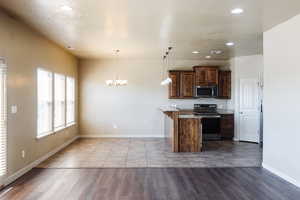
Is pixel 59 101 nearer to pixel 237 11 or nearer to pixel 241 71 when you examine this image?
pixel 237 11

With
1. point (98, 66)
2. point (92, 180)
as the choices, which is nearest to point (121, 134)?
point (98, 66)

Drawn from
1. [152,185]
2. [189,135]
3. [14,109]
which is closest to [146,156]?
[189,135]

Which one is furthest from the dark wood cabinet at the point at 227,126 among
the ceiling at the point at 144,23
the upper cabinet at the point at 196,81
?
the ceiling at the point at 144,23

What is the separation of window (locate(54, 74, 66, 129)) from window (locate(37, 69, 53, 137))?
0.52m

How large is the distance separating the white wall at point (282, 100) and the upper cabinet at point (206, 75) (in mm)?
3682

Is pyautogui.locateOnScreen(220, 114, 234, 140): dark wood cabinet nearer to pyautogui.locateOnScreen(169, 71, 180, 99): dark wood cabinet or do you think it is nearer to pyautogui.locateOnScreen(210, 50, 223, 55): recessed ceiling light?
pyautogui.locateOnScreen(169, 71, 180, 99): dark wood cabinet

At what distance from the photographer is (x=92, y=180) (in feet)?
15.0

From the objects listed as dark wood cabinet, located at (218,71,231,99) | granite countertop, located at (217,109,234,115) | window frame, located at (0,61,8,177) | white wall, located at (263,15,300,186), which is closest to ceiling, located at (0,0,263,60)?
white wall, located at (263,15,300,186)

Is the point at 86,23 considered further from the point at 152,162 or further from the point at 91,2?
the point at 152,162

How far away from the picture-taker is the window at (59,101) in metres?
7.16

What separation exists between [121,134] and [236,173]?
5.13m

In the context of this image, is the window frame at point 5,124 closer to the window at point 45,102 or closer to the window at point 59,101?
the window at point 45,102

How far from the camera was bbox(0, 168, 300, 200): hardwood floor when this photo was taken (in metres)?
3.88

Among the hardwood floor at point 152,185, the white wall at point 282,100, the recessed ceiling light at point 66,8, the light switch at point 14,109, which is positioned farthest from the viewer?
the light switch at point 14,109
